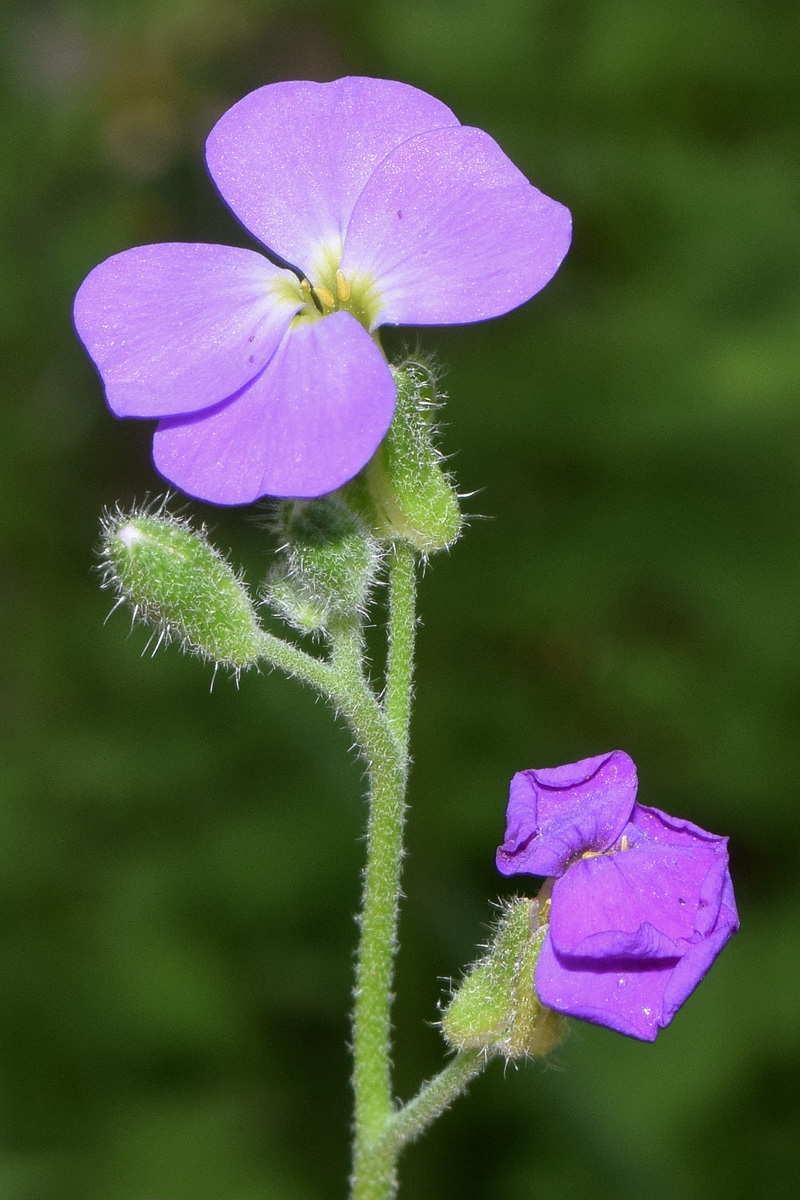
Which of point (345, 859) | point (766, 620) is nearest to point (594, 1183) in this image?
point (345, 859)

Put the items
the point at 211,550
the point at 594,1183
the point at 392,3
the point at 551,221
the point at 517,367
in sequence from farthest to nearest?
the point at 392,3 → the point at 517,367 → the point at 594,1183 → the point at 211,550 → the point at 551,221

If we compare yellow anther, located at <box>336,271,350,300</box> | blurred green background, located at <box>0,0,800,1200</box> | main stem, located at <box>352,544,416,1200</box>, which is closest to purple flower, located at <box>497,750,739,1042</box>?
main stem, located at <box>352,544,416,1200</box>

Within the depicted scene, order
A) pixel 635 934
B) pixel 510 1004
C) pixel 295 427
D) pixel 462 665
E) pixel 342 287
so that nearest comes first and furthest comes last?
pixel 635 934 < pixel 295 427 < pixel 510 1004 < pixel 342 287 < pixel 462 665

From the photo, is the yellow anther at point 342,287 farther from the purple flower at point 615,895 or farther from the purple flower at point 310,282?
the purple flower at point 615,895

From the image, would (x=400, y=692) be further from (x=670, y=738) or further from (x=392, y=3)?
(x=392, y=3)

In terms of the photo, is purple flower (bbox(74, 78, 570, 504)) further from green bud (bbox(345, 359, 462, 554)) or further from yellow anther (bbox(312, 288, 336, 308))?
green bud (bbox(345, 359, 462, 554))

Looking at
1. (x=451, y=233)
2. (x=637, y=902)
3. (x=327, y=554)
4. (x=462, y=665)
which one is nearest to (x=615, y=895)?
(x=637, y=902)

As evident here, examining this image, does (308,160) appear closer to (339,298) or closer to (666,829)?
(339,298)
